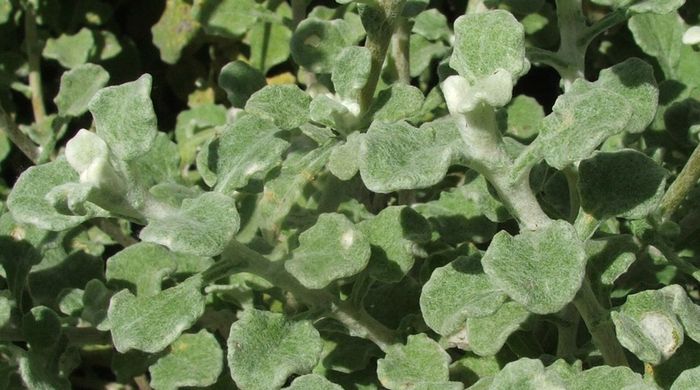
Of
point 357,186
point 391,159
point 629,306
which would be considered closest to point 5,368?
point 357,186

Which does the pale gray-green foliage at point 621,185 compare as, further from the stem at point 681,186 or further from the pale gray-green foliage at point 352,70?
the pale gray-green foliage at point 352,70

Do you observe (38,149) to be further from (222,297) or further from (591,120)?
(591,120)

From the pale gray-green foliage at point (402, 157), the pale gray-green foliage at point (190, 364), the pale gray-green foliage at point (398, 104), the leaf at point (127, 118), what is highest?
the pale gray-green foliage at point (402, 157)

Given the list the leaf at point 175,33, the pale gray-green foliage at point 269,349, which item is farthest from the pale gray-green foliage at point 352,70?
the leaf at point 175,33

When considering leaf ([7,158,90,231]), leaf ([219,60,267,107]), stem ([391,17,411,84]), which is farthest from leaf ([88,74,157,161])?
stem ([391,17,411,84])

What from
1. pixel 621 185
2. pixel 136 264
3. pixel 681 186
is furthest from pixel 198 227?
pixel 681 186

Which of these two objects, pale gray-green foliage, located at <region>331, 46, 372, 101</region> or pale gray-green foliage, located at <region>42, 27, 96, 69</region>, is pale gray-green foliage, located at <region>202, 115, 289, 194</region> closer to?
pale gray-green foliage, located at <region>331, 46, 372, 101</region>
